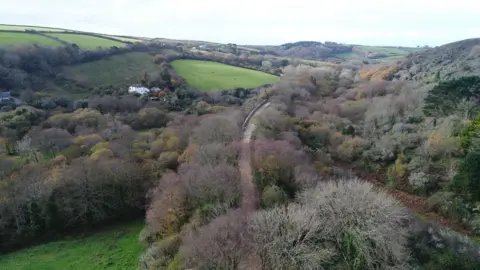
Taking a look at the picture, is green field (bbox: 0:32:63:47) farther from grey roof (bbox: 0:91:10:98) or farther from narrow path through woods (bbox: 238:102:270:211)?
narrow path through woods (bbox: 238:102:270:211)

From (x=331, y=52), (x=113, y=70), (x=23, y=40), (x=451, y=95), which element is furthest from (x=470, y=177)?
(x=331, y=52)

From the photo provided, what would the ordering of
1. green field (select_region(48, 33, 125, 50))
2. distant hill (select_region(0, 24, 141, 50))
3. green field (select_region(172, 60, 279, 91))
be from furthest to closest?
green field (select_region(48, 33, 125, 50))
green field (select_region(172, 60, 279, 91))
distant hill (select_region(0, 24, 141, 50))

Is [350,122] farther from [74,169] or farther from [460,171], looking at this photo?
[74,169]

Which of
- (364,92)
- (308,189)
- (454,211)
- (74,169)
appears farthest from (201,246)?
(364,92)

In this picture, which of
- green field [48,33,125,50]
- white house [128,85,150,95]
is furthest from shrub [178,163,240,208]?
green field [48,33,125,50]

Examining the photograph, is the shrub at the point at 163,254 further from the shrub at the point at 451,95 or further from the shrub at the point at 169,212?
the shrub at the point at 451,95

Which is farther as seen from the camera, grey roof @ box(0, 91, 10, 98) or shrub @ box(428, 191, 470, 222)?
grey roof @ box(0, 91, 10, 98)

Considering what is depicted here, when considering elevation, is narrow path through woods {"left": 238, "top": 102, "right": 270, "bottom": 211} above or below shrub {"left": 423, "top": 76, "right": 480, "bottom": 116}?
below
